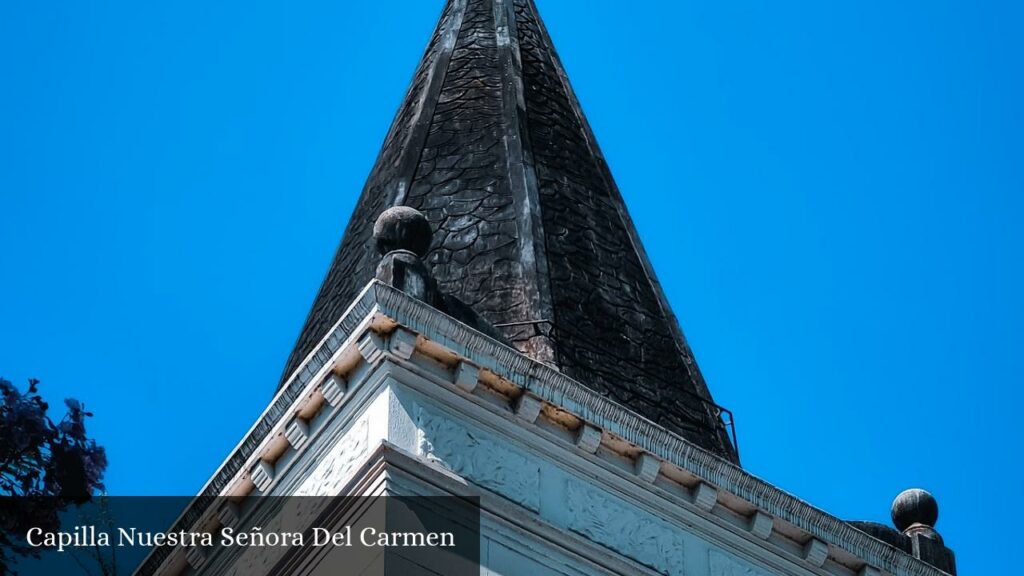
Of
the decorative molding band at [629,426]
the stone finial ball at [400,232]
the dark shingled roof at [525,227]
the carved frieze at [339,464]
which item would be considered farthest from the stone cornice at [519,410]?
the dark shingled roof at [525,227]

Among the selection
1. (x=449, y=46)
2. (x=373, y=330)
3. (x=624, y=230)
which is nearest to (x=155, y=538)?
(x=373, y=330)

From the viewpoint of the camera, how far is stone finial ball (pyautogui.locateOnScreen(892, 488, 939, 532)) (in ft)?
61.6

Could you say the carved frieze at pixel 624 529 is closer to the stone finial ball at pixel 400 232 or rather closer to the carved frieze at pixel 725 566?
the carved frieze at pixel 725 566

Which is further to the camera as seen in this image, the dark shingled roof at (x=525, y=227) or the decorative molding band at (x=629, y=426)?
the dark shingled roof at (x=525, y=227)

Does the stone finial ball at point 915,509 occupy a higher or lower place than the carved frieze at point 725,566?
higher

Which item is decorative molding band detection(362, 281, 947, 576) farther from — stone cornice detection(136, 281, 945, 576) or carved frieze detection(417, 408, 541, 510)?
carved frieze detection(417, 408, 541, 510)

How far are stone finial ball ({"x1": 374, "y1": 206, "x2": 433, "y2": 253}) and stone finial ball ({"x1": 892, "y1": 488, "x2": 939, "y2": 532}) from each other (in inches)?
193

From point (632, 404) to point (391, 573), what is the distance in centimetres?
481

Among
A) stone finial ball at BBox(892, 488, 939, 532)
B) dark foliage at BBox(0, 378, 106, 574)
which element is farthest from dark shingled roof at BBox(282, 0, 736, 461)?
dark foliage at BBox(0, 378, 106, 574)

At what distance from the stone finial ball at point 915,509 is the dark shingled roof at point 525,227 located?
61.0 inches

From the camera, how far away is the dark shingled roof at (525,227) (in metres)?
19.1

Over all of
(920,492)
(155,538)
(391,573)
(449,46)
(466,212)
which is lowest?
(391,573)

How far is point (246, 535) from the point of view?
54.0 feet

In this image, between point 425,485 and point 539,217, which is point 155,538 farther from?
point 539,217
